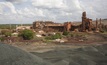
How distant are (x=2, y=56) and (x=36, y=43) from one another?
21199 mm

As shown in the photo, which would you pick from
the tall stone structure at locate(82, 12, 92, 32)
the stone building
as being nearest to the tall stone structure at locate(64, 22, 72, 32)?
the stone building

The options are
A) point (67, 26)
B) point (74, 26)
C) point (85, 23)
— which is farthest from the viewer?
point (74, 26)

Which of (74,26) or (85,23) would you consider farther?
(74,26)

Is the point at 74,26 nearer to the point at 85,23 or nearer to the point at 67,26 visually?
the point at 67,26

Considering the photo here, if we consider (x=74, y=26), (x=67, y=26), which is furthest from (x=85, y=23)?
(x=74, y=26)

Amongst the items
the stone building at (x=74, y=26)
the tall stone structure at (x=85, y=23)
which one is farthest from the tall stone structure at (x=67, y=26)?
the tall stone structure at (x=85, y=23)

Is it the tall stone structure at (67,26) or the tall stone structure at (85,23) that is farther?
the tall stone structure at (67,26)

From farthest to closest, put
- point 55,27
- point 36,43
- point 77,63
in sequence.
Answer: point 55,27
point 36,43
point 77,63

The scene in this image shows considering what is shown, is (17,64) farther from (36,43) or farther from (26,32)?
(26,32)

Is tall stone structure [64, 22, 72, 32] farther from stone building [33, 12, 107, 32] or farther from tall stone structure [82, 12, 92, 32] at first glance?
tall stone structure [82, 12, 92, 32]

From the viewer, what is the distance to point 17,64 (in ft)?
33.9

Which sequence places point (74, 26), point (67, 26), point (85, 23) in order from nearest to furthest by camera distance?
point (85, 23) < point (67, 26) < point (74, 26)

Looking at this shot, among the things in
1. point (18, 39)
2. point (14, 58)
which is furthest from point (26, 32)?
point (14, 58)

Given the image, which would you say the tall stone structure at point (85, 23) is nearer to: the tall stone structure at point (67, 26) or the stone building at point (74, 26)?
the stone building at point (74, 26)
